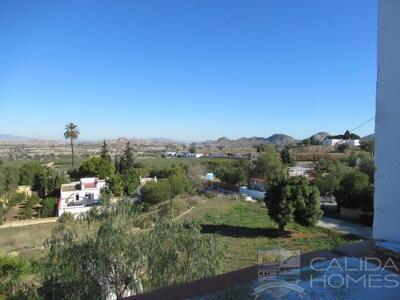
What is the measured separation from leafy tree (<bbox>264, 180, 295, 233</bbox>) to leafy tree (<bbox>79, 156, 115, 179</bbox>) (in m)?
17.5

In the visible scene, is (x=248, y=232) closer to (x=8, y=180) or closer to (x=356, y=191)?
(x=356, y=191)

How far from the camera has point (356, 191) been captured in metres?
25.2

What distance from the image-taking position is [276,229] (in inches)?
893

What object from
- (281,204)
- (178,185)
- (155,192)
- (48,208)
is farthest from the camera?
(178,185)

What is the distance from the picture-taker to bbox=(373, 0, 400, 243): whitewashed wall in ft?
8.11

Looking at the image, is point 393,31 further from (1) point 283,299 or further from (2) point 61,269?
(2) point 61,269

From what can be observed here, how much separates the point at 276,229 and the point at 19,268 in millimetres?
14085

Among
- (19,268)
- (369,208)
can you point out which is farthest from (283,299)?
(369,208)

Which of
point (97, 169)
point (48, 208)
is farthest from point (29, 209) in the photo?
point (97, 169)

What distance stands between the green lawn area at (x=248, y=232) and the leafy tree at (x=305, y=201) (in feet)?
3.08

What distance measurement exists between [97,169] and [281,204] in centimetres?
1974

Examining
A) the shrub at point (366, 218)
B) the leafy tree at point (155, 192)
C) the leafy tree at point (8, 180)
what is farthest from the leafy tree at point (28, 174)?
the shrub at point (366, 218)

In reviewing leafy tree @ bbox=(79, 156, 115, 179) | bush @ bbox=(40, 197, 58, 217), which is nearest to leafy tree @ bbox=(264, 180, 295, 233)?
bush @ bbox=(40, 197, 58, 217)

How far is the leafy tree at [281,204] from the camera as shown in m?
21.1
